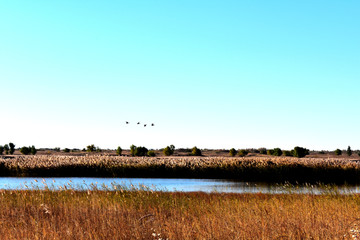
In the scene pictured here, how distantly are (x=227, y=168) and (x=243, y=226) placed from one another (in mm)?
33771

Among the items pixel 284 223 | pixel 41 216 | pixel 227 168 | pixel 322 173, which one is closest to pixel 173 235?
pixel 284 223

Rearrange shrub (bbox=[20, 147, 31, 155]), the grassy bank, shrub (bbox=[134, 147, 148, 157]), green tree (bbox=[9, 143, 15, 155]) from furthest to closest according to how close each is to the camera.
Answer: green tree (bbox=[9, 143, 15, 155])
shrub (bbox=[20, 147, 31, 155])
shrub (bbox=[134, 147, 148, 157])
the grassy bank

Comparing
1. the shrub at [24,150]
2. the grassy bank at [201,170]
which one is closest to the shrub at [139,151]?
the shrub at [24,150]

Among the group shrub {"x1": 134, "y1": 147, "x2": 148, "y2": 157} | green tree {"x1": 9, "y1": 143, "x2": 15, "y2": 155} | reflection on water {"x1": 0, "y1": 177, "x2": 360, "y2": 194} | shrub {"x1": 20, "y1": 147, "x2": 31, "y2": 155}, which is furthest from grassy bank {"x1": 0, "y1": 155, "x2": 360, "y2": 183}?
green tree {"x1": 9, "y1": 143, "x2": 15, "y2": 155}

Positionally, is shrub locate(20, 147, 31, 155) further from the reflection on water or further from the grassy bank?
the reflection on water

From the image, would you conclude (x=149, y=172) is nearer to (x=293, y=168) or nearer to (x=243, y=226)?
(x=293, y=168)

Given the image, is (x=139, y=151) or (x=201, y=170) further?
(x=139, y=151)

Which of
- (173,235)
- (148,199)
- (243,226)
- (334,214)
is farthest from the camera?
(148,199)

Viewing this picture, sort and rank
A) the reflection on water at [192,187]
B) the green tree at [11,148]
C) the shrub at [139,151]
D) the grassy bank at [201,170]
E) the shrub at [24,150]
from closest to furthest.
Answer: the reflection on water at [192,187]
the grassy bank at [201,170]
the shrub at [139,151]
the shrub at [24,150]
the green tree at [11,148]

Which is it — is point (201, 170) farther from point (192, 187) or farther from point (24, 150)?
point (24, 150)

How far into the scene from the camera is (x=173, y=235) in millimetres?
8352

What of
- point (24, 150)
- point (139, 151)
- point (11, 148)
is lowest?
point (139, 151)

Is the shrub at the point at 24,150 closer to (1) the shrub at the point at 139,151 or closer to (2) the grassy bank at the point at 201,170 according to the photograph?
(1) the shrub at the point at 139,151

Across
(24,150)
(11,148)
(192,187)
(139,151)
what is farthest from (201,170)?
(11,148)
